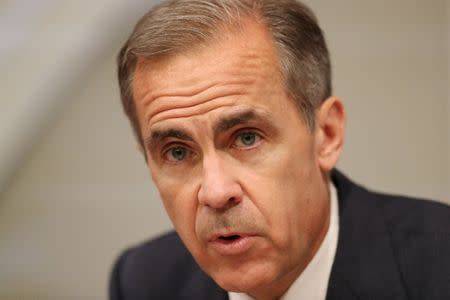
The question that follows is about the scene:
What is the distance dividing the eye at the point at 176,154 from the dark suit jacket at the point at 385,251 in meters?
0.49

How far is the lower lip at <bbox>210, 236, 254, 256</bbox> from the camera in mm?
1496

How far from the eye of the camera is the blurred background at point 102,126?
2457 mm

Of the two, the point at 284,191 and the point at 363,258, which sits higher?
the point at 284,191

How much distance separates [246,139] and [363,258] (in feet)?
1.52

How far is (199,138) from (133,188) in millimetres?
1358

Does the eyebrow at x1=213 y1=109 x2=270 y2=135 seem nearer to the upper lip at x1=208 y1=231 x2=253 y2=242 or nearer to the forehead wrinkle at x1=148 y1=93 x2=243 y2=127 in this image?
the forehead wrinkle at x1=148 y1=93 x2=243 y2=127

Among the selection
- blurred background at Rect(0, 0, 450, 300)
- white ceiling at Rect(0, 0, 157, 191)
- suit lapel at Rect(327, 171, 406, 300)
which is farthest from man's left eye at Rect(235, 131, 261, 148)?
white ceiling at Rect(0, 0, 157, 191)

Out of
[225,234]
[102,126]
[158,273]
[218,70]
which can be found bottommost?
[158,273]

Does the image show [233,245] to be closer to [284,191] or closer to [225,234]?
[225,234]

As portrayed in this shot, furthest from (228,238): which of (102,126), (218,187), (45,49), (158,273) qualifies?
(102,126)

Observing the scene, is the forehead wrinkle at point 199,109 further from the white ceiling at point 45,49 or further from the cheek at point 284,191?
the white ceiling at point 45,49

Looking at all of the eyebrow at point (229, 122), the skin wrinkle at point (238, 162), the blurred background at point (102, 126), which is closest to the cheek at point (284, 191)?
the skin wrinkle at point (238, 162)

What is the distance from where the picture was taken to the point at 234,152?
153cm

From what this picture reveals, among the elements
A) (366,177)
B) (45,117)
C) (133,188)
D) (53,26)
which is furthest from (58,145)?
(366,177)
